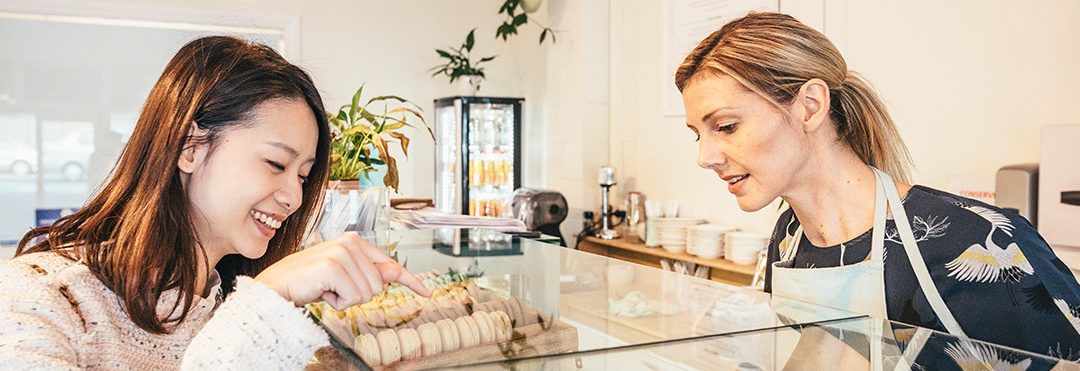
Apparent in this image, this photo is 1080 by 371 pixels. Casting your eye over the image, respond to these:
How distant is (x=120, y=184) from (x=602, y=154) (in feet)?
13.4

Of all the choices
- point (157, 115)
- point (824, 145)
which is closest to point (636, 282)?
point (824, 145)

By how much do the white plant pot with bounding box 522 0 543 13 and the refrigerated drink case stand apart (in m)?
0.65

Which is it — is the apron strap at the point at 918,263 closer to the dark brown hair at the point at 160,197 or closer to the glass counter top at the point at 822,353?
the glass counter top at the point at 822,353

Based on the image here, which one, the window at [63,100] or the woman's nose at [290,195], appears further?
the window at [63,100]

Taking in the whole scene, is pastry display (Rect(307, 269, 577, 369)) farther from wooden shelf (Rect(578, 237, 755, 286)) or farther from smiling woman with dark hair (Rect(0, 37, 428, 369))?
wooden shelf (Rect(578, 237, 755, 286))

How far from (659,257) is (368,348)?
343 centimetres

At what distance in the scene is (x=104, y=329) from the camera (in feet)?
3.69

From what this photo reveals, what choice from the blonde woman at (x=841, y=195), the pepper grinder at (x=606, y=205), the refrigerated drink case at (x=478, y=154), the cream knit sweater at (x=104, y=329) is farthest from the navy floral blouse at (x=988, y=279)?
the refrigerated drink case at (x=478, y=154)

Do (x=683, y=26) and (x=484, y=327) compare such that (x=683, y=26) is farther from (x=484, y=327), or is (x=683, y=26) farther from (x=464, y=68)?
(x=484, y=327)

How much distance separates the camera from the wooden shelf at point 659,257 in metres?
3.71

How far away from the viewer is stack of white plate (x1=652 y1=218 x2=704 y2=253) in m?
4.13

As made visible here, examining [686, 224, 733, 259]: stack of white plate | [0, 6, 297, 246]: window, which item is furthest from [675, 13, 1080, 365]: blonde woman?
[0, 6, 297, 246]: window

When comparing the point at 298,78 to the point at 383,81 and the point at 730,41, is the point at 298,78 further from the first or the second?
the point at 383,81

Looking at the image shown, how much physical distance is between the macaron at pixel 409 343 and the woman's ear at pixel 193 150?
0.50m
